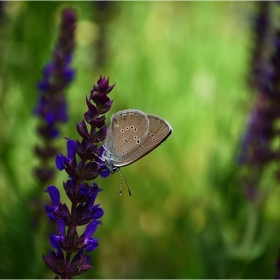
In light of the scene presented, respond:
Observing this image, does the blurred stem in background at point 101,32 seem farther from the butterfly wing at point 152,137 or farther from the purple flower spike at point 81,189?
the purple flower spike at point 81,189

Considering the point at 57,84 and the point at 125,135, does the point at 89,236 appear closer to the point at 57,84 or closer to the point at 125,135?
the point at 125,135

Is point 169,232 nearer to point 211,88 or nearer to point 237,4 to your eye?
point 211,88

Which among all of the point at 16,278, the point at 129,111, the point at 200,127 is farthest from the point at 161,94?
the point at 129,111

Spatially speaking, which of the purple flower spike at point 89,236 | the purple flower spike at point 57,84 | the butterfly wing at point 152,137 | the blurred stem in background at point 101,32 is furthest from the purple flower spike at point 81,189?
the blurred stem in background at point 101,32

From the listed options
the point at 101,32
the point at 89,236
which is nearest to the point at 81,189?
the point at 89,236

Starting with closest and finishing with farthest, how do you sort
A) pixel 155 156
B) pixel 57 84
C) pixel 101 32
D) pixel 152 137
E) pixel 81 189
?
pixel 81 189
pixel 152 137
pixel 57 84
pixel 155 156
pixel 101 32

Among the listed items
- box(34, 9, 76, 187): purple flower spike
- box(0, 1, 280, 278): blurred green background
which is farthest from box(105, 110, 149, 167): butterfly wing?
box(0, 1, 280, 278): blurred green background
